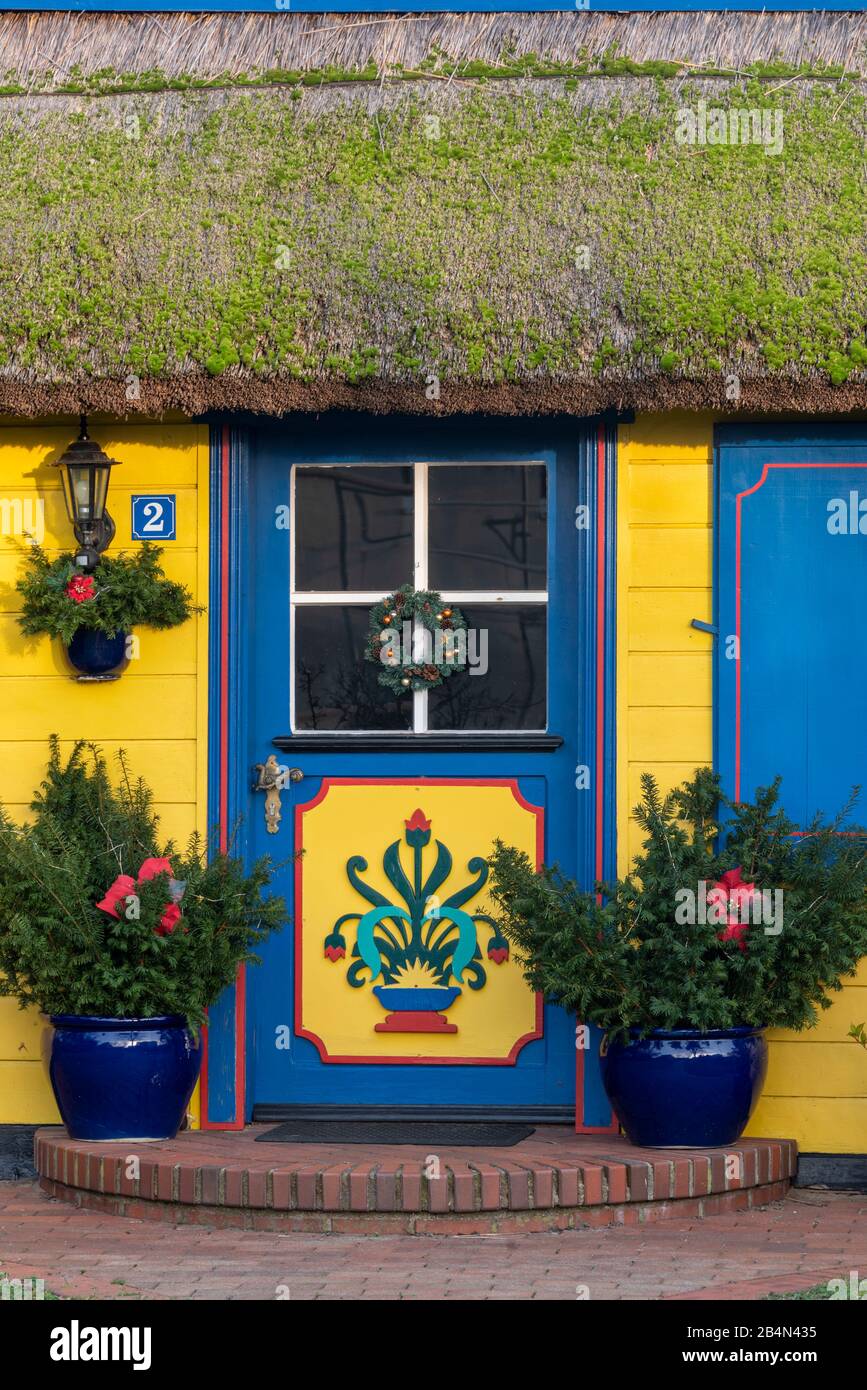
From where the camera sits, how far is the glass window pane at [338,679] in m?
6.51

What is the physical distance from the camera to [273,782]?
644 cm

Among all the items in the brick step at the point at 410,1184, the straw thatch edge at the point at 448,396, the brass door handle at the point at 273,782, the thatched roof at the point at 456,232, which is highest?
the thatched roof at the point at 456,232

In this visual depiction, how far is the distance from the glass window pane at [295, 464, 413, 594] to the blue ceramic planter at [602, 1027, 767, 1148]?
1.89m

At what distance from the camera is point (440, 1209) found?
5441mm

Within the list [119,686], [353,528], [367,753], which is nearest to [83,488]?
[119,686]

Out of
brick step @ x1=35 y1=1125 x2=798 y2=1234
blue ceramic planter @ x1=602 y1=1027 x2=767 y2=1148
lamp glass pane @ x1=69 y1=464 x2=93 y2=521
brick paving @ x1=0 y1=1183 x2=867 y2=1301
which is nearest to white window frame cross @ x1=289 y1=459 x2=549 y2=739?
lamp glass pane @ x1=69 y1=464 x2=93 y2=521

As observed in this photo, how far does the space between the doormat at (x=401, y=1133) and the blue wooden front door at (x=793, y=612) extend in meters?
1.41

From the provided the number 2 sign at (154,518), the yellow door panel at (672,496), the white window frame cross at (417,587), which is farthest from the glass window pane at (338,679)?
the yellow door panel at (672,496)

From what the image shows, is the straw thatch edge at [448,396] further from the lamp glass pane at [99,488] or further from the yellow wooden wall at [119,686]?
the yellow wooden wall at [119,686]

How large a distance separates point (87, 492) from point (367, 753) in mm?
1340

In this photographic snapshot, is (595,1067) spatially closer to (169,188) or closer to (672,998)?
(672,998)

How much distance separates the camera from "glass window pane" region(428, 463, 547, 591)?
21.2ft

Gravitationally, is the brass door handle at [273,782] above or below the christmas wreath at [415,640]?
below

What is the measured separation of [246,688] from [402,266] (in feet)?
5.16
